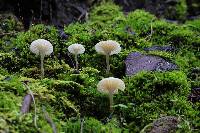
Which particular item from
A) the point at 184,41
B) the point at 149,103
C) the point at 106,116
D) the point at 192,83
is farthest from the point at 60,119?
the point at 184,41

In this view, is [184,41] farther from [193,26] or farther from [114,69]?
[114,69]

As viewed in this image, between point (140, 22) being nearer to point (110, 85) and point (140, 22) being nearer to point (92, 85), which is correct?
point (92, 85)

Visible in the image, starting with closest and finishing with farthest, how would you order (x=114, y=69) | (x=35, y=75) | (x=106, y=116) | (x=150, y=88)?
(x=106, y=116) < (x=150, y=88) < (x=35, y=75) < (x=114, y=69)

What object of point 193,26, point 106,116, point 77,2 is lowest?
point 106,116

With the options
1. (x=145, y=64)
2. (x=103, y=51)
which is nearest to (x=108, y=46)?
(x=103, y=51)

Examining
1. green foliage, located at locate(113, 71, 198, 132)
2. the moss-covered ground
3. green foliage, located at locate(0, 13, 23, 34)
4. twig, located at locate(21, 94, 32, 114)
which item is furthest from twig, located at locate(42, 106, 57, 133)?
green foliage, located at locate(0, 13, 23, 34)

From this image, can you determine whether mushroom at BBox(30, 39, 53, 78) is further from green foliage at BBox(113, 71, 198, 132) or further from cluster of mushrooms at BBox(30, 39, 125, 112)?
green foliage at BBox(113, 71, 198, 132)

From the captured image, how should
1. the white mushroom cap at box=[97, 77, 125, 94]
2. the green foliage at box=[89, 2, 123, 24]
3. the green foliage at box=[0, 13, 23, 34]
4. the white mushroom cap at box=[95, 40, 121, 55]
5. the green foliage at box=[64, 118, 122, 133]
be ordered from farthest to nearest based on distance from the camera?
the green foliage at box=[89, 2, 123, 24], the green foliage at box=[0, 13, 23, 34], the white mushroom cap at box=[95, 40, 121, 55], the white mushroom cap at box=[97, 77, 125, 94], the green foliage at box=[64, 118, 122, 133]

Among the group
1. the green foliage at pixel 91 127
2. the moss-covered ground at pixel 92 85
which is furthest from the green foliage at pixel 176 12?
the green foliage at pixel 91 127
